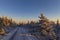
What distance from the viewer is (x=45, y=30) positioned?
24.0m

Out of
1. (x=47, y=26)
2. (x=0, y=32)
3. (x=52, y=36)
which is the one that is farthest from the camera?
(x=0, y=32)

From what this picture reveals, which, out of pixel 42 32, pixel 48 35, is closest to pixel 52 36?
pixel 48 35

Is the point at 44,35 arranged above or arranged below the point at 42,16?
below

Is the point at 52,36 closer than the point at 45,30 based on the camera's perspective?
Yes

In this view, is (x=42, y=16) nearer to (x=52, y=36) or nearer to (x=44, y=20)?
(x=44, y=20)

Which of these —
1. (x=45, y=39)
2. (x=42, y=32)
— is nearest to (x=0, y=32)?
(x=42, y=32)

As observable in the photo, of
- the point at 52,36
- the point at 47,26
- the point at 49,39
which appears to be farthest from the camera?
the point at 47,26

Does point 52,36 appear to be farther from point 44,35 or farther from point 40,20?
point 40,20

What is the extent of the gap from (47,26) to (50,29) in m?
0.76

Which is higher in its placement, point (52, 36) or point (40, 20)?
point (40, 20)

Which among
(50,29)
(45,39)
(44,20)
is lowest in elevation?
(45,39)

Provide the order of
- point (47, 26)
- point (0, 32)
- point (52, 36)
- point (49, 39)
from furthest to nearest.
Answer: point (0, 32)
point (47, 26)
point (52, 36)
point (49, 39)

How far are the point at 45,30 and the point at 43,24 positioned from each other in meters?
1.15

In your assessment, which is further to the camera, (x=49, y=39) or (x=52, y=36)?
(x=52, y=36)
